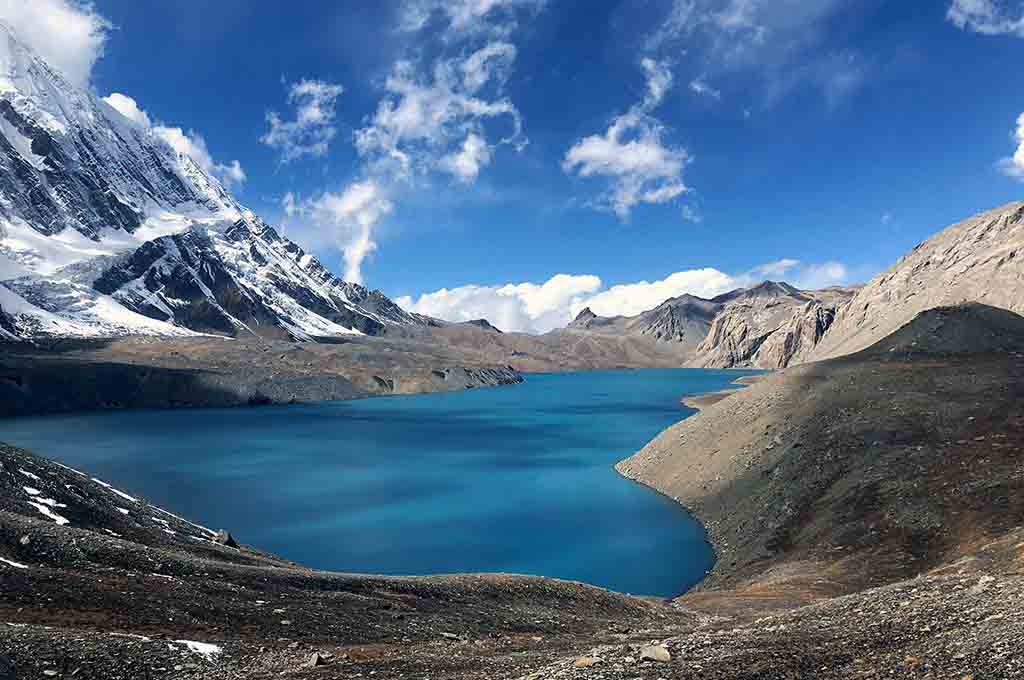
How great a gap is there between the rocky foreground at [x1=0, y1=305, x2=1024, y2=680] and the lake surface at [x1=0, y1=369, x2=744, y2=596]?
8732 millimetres

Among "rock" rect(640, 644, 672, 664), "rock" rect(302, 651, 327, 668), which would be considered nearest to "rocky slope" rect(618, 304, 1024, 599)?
"rock" rect(640, 644, 672, 664)

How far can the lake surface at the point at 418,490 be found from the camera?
184 feet

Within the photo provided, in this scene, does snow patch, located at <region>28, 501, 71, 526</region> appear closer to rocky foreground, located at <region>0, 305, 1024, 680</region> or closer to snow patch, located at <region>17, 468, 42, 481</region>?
rocky foreground, located at <region>0, 305, 1024, 680</region>

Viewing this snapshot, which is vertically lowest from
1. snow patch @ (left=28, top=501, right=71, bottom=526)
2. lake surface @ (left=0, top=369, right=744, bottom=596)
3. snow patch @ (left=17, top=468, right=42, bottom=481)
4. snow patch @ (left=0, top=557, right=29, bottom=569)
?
lake surface @ (left=0, top=369, right=744, bottom=596)

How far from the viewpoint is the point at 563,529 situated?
64.3 metres

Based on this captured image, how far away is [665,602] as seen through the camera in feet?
123

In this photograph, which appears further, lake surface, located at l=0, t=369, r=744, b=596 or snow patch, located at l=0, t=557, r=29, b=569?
lake surface, located at l=0, t=369, r=744, b=596

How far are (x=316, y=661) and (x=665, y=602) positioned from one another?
25463 mm

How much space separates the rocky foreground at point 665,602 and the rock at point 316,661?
0.08 meters

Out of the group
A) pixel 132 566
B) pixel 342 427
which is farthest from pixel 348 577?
pixel 342 427

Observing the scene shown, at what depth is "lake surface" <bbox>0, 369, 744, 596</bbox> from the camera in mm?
56062

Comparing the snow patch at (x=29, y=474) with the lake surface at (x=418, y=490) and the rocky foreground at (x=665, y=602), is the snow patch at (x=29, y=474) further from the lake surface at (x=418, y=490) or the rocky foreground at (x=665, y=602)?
the lake surface at (x=418, y=490)

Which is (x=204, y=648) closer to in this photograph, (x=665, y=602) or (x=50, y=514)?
(x=50, y=514)

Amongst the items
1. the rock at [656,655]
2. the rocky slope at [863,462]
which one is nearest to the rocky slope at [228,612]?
the rock at [656,655]
